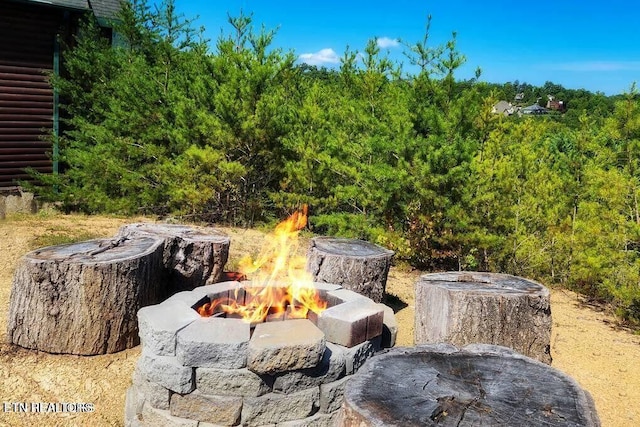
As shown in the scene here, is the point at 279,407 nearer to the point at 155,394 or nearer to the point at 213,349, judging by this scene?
the point at 213,349

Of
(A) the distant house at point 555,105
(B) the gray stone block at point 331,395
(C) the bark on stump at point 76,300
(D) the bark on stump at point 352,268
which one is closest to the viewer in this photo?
(B) the gray stone block at point 331,395

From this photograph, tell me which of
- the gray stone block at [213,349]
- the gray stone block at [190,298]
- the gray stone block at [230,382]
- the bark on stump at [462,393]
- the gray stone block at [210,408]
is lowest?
the gray stone block at [210,408]

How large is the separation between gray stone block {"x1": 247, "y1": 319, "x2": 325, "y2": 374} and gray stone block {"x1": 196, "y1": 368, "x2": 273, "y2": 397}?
0.09m

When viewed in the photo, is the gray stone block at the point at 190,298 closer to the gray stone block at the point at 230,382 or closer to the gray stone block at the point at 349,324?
the gray stone block at the point at 230,382

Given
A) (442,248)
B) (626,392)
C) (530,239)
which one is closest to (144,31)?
(442,248)

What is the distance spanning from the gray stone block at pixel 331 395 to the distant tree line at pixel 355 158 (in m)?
4.74

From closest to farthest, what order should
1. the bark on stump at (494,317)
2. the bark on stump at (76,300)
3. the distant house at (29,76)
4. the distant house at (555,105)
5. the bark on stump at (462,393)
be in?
the bark on stump at (462,393)
the bark on stump at (494,317)
the bark on stump at (76,300)
the distant house at (29,76)
the distant house at (555,105)

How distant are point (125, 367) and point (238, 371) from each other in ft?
6.02

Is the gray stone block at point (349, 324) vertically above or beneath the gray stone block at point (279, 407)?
above

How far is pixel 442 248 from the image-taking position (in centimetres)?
842

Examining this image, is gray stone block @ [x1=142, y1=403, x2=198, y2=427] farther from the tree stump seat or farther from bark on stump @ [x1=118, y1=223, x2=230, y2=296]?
bark on stump @ [x1=118, y1=223, x2=230, y2=296]

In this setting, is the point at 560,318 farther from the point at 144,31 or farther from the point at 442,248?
the point at 144,31

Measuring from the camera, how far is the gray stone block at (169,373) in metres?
3.32

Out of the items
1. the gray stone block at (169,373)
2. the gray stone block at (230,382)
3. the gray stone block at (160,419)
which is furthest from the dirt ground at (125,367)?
the gray stone block at (230,382)
